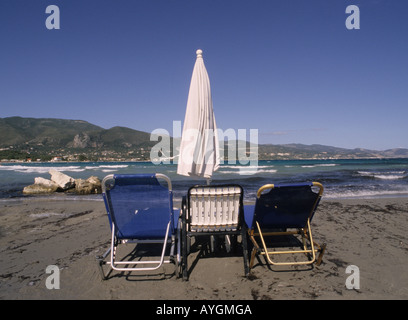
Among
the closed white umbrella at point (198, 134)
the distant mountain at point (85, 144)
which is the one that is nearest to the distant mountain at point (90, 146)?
the distant mountain at point (85, 144)

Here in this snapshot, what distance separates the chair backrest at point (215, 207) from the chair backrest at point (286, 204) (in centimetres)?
31

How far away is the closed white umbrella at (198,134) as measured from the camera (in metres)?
3.64

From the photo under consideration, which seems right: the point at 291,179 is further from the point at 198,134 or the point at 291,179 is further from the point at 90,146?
the point at 90,146

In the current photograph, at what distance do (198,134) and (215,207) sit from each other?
1182mm

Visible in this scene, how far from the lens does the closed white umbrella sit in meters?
3.64

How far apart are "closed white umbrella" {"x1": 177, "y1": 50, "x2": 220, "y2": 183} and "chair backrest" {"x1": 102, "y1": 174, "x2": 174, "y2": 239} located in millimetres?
686

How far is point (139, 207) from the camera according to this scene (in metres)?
3.19

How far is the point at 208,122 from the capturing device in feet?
12.4

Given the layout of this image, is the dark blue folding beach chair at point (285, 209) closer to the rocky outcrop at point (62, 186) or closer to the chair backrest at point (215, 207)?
the chair backrest at point (215, 207)
